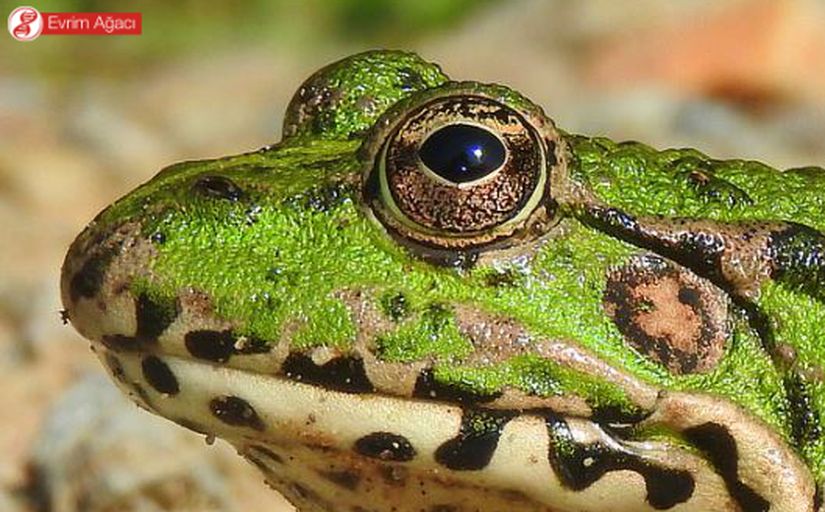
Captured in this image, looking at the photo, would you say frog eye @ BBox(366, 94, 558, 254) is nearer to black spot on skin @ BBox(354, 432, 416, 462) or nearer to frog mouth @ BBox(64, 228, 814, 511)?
frog mouth @ BBox(64, 228, 814, 511)

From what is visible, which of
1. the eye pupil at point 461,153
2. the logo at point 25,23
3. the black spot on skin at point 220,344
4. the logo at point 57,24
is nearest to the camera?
the black spot on skin at point 220,344

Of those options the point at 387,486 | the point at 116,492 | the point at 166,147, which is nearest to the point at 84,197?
the point at 166,147

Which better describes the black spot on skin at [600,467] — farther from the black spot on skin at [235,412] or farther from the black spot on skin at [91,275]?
the black spot on skin at [91,275]

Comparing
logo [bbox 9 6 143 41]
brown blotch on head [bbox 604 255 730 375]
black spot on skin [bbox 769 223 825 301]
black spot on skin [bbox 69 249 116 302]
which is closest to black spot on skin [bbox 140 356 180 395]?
black spot on skin [bbox 69 249 116 302]

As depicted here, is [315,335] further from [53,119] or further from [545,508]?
[53,119]

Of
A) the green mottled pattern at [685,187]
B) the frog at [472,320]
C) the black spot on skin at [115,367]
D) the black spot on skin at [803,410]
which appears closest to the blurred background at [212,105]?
the black spot on skin at [115,367]

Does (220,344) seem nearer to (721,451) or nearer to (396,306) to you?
(396,306)
